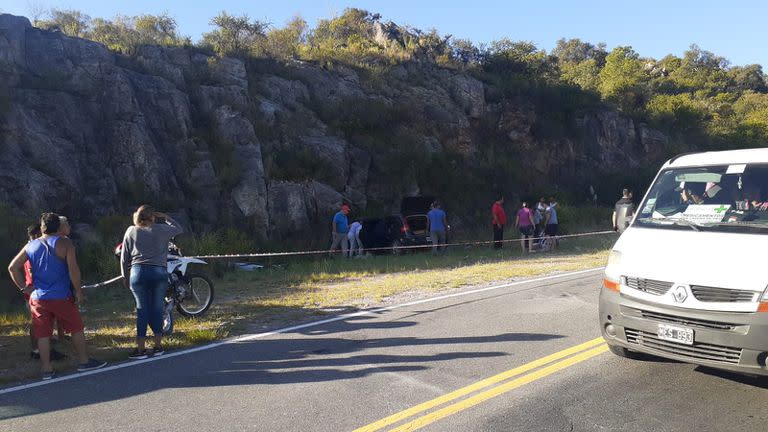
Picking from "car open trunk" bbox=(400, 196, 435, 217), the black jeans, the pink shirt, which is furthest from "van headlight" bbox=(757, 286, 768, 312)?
"car open trunk" bbox=(400, 196, 435, 217)

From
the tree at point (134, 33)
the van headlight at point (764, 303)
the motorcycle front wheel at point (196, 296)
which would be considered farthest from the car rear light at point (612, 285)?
the tree at point (134, 33)

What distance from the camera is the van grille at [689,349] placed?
15.9ft

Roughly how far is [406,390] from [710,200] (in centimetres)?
369

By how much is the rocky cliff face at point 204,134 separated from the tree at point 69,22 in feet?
12.3

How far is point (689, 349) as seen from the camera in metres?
5.06

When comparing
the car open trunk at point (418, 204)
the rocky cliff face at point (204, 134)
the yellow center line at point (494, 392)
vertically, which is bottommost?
the yellow center line at point (494, 392)

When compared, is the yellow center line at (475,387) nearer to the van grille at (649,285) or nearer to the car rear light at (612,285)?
the car rear light at (612,285)

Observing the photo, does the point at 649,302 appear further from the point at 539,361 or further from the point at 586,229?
the point at 586,229

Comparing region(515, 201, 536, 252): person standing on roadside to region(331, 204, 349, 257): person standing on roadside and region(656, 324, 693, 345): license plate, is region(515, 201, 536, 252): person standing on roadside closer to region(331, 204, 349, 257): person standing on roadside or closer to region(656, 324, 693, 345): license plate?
region(331, 204, 349, 257): person standing on roadside

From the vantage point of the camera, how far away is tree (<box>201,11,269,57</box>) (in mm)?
27031

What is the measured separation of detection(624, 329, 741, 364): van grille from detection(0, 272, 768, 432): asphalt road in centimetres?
41

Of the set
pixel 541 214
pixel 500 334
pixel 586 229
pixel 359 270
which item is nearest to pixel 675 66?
pixel 586 229

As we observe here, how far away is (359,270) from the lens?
1472 centimetres

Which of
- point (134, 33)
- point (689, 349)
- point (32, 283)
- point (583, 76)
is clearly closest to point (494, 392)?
point (689, 349)
